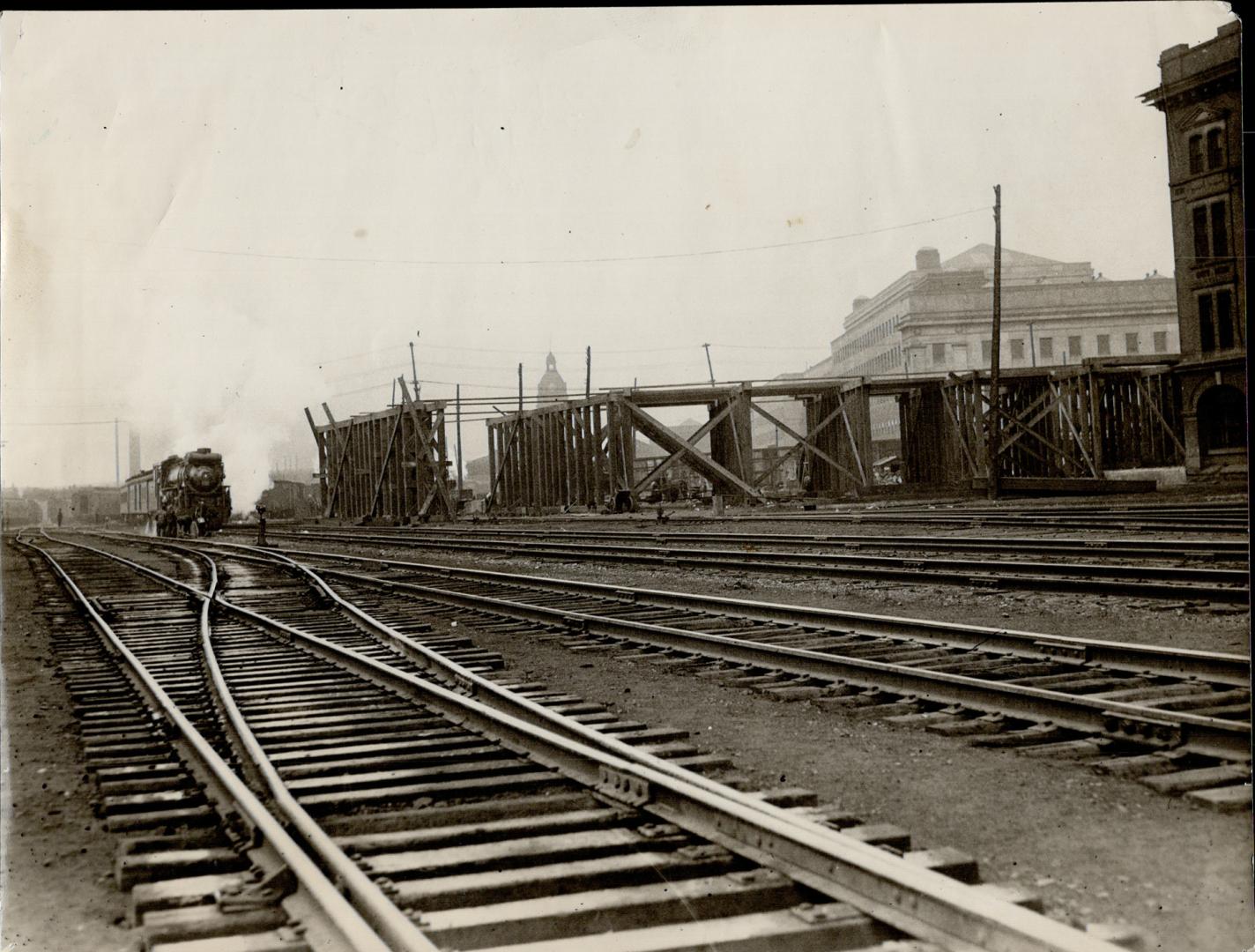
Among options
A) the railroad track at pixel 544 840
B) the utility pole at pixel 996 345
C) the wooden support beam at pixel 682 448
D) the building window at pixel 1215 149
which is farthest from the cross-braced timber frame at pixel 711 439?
the railroad track at pixel 544 840

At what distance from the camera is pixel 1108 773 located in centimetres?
448

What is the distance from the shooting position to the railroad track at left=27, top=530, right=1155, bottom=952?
115 inches

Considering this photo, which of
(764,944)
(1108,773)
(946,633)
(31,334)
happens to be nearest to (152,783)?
(31,334)

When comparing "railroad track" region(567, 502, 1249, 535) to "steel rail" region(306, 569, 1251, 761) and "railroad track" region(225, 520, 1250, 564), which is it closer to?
"railroad track" region(225, 520, 1250, 564)

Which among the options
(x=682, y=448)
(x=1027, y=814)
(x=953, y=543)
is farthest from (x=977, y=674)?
(x=682, y=448)

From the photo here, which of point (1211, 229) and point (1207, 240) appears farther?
point (1207, 240)

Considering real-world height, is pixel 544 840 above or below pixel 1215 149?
below

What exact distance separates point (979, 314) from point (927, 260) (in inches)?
112

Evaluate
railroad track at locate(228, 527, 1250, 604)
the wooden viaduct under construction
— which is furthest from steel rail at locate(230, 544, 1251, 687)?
the wooden viaduct under construction

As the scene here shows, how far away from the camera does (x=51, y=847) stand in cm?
416

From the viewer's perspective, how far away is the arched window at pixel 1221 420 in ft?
94.6

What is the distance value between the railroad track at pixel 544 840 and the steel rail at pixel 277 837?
29mm

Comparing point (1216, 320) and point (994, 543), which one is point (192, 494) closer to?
point (994, 543)

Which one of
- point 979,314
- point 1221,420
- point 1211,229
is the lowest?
point 1221,420
